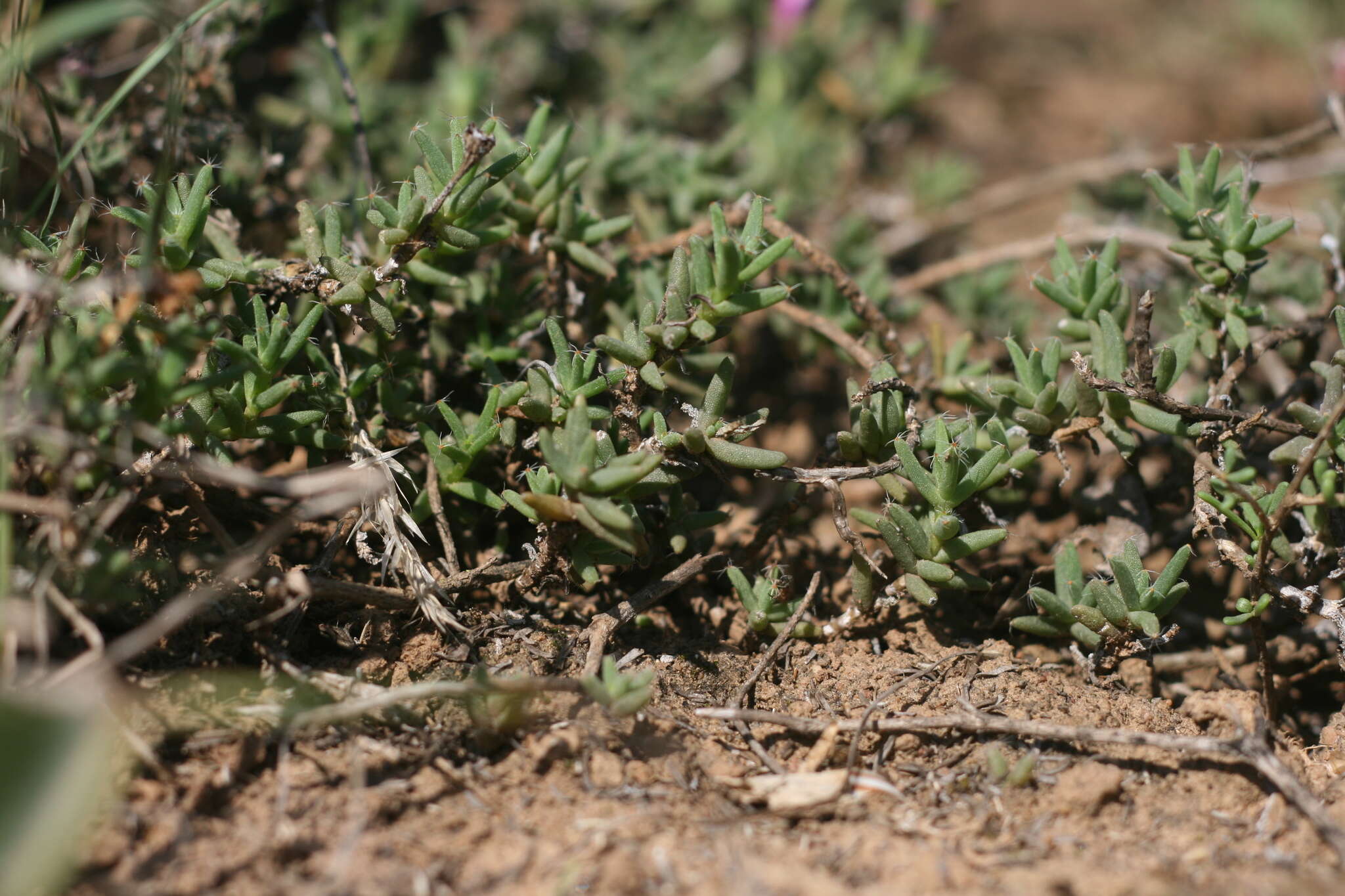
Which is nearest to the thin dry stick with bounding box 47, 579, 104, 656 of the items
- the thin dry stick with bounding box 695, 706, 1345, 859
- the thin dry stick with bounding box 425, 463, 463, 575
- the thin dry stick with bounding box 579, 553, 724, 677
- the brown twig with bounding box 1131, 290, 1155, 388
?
the thin dry stick with bounding box 425, 463, 463, 575

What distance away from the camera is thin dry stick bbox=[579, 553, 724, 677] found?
2.12 meters

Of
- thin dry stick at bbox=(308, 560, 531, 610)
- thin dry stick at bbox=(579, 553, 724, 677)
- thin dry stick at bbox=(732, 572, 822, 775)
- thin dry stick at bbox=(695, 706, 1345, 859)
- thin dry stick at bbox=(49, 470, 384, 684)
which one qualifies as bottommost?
thin dry stick at bbox=(695, 706, 1345, 859)

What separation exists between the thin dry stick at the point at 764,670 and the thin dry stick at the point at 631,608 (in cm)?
22

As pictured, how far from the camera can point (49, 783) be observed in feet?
4.69

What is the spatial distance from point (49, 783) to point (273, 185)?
81.0 inches

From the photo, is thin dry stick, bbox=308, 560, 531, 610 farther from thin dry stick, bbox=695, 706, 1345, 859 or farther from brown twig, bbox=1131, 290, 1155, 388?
brown twig, bbox=1131, 290, 1155, 388

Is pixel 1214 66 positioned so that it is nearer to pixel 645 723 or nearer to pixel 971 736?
pixel 971 736

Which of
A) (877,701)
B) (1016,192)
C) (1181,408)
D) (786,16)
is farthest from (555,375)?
(786,16)

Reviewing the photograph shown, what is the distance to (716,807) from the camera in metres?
1.88

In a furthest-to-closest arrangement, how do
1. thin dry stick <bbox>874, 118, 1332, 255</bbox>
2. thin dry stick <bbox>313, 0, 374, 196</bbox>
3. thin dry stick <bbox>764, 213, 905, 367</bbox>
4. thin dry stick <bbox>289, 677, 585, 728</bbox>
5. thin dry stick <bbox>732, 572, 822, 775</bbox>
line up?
thin dry stick <bbox>874, 118, 1332, 255</bbox>, thin dry stick <bbox>313, 0, 374, 196</bbox>, thin dry stick <bbox>764, 213, 905, 367</bbox>, thin dry stick <bbox>732, 572, 822, 775</bbox>, thin dry stick <bbox>289, 677, 585, 728</bbox>

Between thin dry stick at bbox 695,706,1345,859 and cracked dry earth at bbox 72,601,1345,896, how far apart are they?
0.13 feet

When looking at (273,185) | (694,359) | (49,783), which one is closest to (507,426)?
(694,359)

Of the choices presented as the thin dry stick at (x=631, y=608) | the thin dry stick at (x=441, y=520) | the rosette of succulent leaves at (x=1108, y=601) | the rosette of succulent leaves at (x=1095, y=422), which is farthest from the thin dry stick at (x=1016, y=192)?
the thin dry stick at (x=441, y=520)

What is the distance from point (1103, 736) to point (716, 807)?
0.76m
